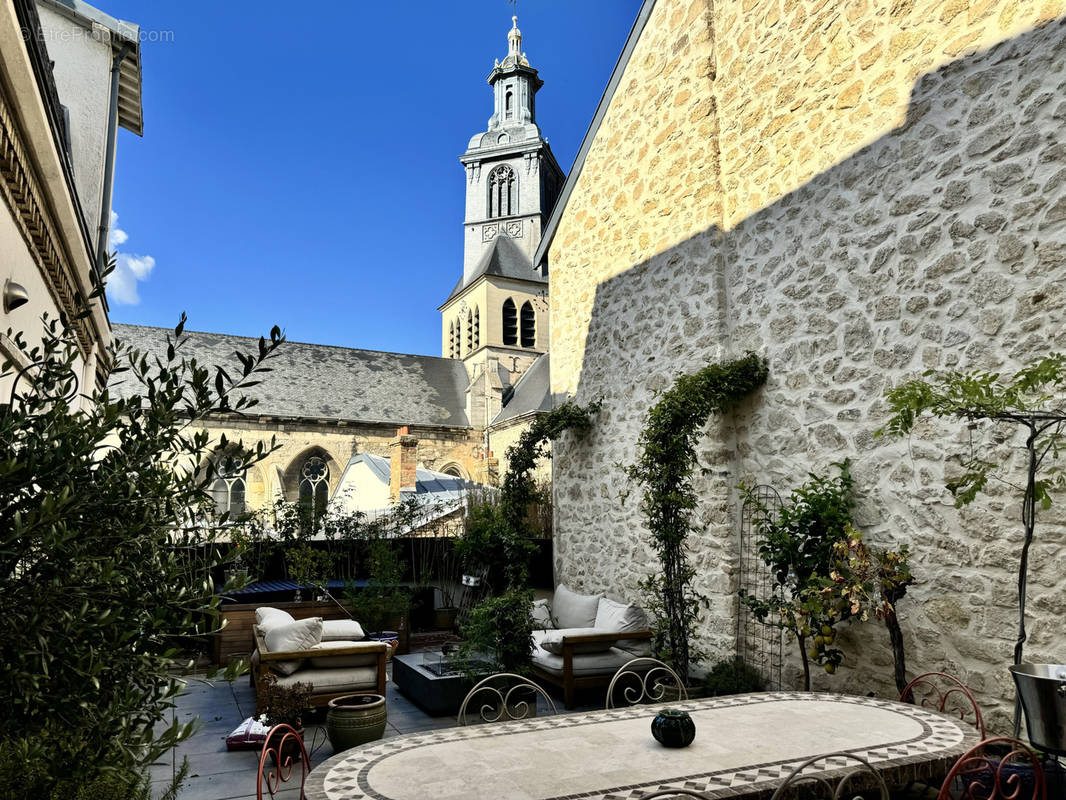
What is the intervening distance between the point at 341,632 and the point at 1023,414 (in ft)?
16.6

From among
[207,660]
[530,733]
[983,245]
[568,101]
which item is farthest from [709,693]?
[568,101]

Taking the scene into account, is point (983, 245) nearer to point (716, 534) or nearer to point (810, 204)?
point (810, 204)

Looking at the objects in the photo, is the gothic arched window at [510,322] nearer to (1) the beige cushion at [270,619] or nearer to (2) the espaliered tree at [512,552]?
(2) the espaliered tree at [512,552]

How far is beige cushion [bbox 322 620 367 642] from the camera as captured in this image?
5914 mm

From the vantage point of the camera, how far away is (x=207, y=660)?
731cm

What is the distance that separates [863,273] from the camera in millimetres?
4727

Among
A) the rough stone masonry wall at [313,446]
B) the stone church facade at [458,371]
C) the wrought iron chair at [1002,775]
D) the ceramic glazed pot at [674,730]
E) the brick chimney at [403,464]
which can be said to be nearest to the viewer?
the wrought iron chair at [1002,775]

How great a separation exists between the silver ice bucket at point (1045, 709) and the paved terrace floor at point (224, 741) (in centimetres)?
322

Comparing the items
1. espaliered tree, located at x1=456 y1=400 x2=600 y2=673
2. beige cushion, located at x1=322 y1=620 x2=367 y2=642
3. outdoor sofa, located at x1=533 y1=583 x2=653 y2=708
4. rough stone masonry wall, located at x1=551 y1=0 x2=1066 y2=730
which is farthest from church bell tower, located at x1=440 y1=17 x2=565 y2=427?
outdoor sofa, located at x1=533 y1=583 x2=653 y2=708

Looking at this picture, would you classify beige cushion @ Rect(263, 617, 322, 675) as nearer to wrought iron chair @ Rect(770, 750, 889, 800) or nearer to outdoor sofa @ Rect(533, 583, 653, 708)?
outdoor sofa @ Rect(533, 583, 653, 708)

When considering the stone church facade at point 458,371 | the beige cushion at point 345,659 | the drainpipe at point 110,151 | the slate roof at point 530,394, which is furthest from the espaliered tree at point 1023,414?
the slate roof at point 530,394

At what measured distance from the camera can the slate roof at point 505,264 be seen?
29.2 meters

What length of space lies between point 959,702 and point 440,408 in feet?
71.8

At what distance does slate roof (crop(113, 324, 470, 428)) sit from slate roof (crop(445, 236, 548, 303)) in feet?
15.9
